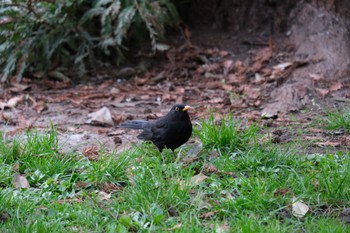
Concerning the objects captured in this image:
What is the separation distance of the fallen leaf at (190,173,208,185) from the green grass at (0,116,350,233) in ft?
0.06

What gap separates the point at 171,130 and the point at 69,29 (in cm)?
388

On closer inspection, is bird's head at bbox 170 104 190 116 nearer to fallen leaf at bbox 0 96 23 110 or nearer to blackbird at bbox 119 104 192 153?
blackbird at bbox 119 104 192 153

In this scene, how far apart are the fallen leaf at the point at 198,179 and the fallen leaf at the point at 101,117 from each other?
7.46 feet

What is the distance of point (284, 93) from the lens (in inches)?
296

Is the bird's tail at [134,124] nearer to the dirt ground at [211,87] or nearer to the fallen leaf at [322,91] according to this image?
the dirt ground at [211,87]

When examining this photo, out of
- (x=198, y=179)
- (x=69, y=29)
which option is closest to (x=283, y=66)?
(x=69, y=29)

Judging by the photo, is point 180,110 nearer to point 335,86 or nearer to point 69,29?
point 335,86

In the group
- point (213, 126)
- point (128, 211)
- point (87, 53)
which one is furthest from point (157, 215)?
point (87, 53)

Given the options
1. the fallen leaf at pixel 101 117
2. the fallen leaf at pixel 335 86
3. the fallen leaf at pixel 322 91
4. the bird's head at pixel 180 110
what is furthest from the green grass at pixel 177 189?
the fallen leaf at pixel 335 86

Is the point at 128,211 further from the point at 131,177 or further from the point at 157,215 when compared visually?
the point at 131,177

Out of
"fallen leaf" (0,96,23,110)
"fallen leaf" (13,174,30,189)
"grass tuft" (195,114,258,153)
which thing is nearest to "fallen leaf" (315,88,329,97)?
"grass tuft" (195,114,258,153)

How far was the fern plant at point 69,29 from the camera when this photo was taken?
8492 mm

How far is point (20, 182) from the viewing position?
4895 millimetres

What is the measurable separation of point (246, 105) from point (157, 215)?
3379 mm
